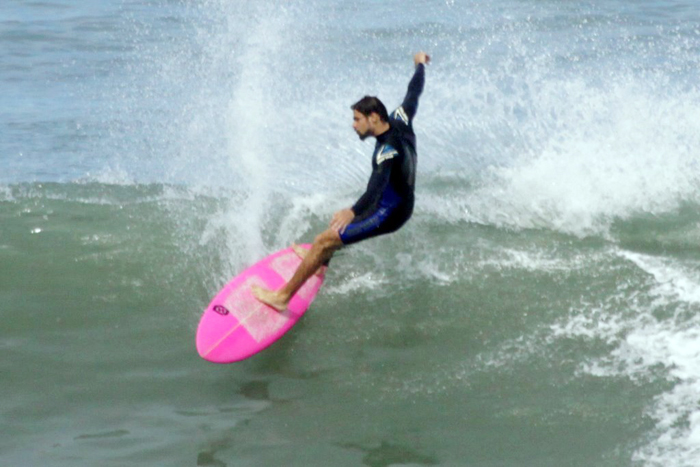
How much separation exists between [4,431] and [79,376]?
2.26 feet

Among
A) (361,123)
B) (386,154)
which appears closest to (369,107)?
(361,123)

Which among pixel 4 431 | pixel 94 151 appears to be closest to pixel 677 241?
pixel 4 431

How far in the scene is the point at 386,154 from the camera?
5867 mm

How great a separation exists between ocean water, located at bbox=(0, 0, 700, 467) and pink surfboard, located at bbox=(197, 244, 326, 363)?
0.18m

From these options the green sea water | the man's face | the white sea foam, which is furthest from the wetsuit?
the white sea foam

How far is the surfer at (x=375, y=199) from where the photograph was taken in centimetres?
589

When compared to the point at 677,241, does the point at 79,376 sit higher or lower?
lower

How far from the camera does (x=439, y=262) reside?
7320 millimetres

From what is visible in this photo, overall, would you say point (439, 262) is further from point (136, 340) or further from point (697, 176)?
point (697, 176)

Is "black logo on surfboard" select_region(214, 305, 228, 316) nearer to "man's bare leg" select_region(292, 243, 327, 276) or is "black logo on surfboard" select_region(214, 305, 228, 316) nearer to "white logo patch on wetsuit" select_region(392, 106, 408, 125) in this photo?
"man's bare leg" select_region(292, 243, 327, 276)

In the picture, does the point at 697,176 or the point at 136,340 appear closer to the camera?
the point at 136,340

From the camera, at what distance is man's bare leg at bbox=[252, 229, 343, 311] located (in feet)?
20.1

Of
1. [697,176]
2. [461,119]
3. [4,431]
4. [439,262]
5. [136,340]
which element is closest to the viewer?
[4,431]

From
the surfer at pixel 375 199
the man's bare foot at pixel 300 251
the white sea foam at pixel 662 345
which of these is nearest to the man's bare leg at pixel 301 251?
the man's bare foot at pixel 300 251
